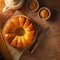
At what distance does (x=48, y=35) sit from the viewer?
169cm

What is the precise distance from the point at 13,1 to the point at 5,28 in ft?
0.48

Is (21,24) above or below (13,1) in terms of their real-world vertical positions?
below

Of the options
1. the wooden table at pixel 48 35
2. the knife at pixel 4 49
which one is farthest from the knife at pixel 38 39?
the knife at pixel 4 49

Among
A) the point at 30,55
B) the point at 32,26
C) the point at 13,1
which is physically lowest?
the point at 30,55

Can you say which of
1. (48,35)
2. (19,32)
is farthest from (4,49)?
(48,35)

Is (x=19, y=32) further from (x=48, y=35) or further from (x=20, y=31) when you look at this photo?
(x=48, y=35)

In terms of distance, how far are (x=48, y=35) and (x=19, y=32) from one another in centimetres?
16

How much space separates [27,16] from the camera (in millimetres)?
1705

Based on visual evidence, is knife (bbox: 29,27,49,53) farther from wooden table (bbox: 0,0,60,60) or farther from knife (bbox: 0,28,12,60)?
knife (bbox: 0,28,12,60)

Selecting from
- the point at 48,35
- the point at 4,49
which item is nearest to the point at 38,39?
the point at 48,35

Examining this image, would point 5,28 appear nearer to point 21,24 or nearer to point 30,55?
point 21,24

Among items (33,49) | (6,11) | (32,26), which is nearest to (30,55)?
(33,49)

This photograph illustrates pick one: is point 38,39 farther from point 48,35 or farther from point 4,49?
point 4,49

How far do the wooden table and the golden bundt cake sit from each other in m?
0.06
